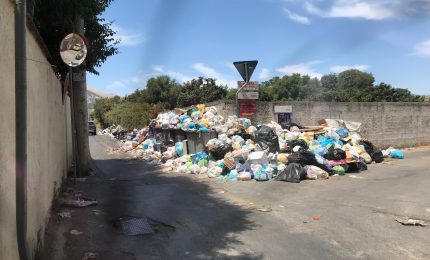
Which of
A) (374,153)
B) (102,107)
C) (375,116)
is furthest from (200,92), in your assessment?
(374,153)

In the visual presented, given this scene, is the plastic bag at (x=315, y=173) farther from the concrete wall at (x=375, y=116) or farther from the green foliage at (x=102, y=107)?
the green foliage at (x=102, y=107)

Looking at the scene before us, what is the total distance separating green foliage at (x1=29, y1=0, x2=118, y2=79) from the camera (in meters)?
8.60

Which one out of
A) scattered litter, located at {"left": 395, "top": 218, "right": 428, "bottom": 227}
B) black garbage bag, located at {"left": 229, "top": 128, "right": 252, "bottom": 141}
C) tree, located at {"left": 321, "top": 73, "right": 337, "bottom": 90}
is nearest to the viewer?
scattered litter, located at {"left": 395, "top": 218, "right": 428, "bottom": 227}

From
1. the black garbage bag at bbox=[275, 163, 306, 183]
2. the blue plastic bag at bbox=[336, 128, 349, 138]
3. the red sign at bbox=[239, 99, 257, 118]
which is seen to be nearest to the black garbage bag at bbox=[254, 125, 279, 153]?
the black garbage bag at bbox=[275, 163, 306, 183]

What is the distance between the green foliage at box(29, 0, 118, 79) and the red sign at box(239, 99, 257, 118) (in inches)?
171

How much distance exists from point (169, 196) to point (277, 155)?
4.11 metres

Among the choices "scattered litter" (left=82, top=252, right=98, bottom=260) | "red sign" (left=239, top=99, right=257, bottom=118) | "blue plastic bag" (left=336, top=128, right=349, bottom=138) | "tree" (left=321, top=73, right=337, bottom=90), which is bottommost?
"scattered litter" (left=82, top=252, right=98, bottom=260)

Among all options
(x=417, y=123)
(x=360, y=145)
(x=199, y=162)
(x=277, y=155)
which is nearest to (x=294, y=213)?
(x=277, y=155)

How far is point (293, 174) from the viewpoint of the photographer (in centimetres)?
1091

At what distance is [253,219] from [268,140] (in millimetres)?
5954

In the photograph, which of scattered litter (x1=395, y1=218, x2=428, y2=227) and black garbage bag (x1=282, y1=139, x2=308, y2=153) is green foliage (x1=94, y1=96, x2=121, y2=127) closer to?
black garbage bag (x1=282, y1=139, x2=308, y2=153)

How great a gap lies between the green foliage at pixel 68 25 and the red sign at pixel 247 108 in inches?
171

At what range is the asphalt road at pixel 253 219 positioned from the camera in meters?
5.49

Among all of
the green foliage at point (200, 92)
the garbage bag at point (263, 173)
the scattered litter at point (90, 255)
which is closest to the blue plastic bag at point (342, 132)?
the garbage bag at point (263, 173)
